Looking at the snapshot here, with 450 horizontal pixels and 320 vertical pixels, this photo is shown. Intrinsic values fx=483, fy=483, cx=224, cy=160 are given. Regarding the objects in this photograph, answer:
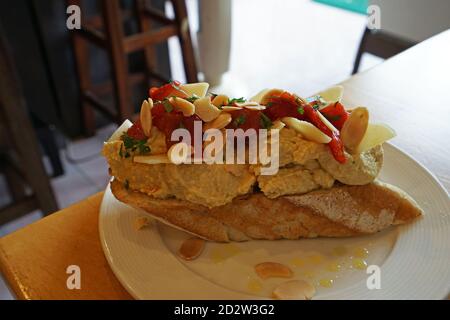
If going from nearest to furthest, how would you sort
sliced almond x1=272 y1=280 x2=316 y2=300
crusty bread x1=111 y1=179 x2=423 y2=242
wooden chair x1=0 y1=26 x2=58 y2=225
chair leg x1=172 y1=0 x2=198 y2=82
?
sliced almond x1=272 y1=280 x2=316 y2=300 → crusty bread x1=111 y1=179 x2=423 y2=242 → wooden chair x1=0 y1=26 x2=58 y2=225 → chair leg x1=172 y1=0 x2=198 y2=82

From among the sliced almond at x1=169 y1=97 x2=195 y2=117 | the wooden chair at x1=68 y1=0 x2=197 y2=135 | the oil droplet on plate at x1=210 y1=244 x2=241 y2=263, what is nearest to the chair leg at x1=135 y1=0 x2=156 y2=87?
the wooden chair at x1=68 y1=0 x2=197 y2=135

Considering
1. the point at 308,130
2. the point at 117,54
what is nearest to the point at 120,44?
the point at 117,54

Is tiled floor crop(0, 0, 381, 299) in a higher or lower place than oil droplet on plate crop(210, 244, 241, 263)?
lower

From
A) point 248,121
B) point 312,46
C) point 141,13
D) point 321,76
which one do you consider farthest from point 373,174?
point 312,46

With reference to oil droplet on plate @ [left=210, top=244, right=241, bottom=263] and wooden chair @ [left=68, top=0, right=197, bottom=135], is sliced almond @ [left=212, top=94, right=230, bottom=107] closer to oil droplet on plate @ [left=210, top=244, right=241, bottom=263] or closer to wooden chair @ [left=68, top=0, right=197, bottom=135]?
oil droplet on plate @ [left=210, top=244, right=241, bottom=263]

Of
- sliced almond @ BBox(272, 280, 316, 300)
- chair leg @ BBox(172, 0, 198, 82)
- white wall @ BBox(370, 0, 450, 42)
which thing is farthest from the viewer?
white wall @ BBox(370, 0, 450, 42)

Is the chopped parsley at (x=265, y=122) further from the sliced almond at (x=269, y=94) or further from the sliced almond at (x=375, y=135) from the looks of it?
the sliced almond at (x=375, y=135)
